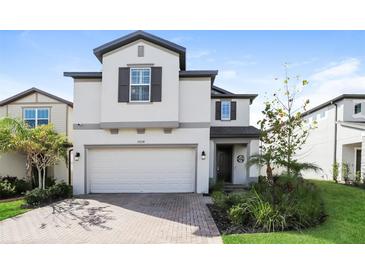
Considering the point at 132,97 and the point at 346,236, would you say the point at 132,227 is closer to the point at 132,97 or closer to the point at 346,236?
the point at 346,236

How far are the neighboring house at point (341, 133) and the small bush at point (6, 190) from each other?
1520 centimetres

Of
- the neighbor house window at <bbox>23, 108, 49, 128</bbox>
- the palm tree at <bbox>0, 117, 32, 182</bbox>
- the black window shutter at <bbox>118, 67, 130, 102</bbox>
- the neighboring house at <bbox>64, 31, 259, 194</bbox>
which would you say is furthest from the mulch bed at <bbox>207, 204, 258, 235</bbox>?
the neighbor house window at <bbox>23, 108, 49, 128</bbox>

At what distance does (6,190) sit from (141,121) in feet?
23.1

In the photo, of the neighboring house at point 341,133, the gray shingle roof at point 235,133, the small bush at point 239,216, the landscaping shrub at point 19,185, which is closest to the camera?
the small bush at point 239,216

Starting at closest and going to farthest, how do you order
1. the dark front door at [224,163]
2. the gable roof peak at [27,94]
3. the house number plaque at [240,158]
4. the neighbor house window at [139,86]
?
1. the neighbor house window at [139,86]
2. the house number plaque at [240,158]
3. the gable roof peak at [27,94]
4. the dark front door at [224,163]

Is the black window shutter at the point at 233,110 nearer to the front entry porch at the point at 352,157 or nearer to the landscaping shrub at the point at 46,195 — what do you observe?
the front entry porch at the point at 352,157

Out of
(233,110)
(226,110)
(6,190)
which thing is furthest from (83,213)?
(233,110)

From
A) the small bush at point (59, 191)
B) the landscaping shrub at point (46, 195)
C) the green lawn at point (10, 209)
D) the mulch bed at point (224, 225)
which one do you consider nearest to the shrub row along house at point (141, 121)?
the small bush at point (59, 191)

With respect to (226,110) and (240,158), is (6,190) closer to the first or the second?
(240,158)

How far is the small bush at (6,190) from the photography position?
11.0 m

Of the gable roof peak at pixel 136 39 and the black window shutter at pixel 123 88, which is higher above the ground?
the gable roof peak at pixel 136 39

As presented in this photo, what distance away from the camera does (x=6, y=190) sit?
11102mm
